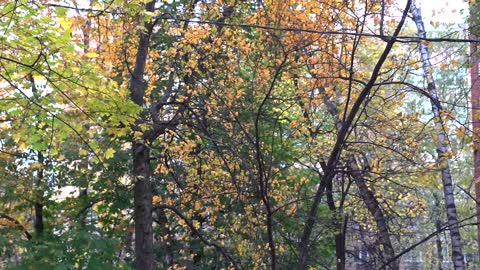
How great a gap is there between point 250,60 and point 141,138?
193 cm

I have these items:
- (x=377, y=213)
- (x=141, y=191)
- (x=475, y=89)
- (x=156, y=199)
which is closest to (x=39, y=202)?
Result: (x=156, y=199)

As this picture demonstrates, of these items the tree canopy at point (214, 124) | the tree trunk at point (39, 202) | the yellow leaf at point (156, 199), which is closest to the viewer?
the tree canopy at point (214, 124)

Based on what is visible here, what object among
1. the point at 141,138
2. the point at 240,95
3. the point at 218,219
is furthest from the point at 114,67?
the point at 218,219

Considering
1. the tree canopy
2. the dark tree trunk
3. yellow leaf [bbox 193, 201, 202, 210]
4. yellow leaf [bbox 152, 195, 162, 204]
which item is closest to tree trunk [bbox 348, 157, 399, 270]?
Answer: the tree canopy

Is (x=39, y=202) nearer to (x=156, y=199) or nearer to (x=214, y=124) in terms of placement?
(x=156, y=199)

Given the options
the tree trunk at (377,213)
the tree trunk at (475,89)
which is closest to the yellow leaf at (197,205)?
the tree trunk at (377,213)

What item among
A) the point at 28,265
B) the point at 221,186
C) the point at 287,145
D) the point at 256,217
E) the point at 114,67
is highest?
the point at 114,67

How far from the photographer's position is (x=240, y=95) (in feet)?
26.5

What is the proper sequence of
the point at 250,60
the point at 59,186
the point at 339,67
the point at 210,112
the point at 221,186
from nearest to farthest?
the point at 339,67 → the point at 250,60 → the point at 210,112 → the point at 221,186 → the point at 59,186

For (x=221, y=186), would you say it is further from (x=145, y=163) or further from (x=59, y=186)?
(x=59, y=186)

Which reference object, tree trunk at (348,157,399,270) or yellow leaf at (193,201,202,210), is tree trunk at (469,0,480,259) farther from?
yellow leaf at (193,201,202,210)

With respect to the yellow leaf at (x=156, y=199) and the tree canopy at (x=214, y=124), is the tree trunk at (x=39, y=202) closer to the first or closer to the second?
the tree canopy at (x=214, y=124)

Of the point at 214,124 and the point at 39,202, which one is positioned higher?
the point at 214,124

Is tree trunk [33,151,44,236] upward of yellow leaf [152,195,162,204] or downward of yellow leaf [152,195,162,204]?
upward
